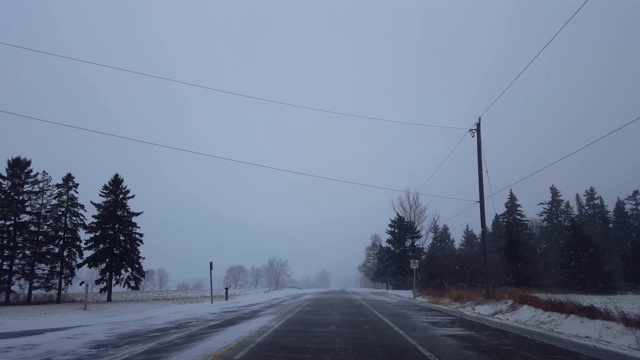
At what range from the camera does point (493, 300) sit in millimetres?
27484

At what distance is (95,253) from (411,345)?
1499 inches

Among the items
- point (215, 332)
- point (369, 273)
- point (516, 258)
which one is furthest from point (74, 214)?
point (369, 273)

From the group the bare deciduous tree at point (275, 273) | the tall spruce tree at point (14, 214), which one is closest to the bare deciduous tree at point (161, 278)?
the bare deciduous tree at point (275, 273)

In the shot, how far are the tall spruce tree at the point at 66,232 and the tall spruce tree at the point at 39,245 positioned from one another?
0.60 m

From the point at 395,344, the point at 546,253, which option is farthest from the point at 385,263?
the point at 395,344

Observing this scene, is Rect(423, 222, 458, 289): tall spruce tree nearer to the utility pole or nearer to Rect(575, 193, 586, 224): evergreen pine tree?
the utility pole

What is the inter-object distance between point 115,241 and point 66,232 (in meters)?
4.93

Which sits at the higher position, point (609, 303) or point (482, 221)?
point (482, 221)

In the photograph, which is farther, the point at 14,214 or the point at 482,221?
the point at 14,214

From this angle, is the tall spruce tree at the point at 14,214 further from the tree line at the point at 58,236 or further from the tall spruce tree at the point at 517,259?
the tall spruce tree at the point at 517,259

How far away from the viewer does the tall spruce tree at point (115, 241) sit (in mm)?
44500

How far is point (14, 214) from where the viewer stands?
136 ft

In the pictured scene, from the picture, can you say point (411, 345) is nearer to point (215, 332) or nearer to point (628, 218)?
point (215, 332)

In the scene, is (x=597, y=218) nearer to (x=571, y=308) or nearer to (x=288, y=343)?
(x=571, y=308)
